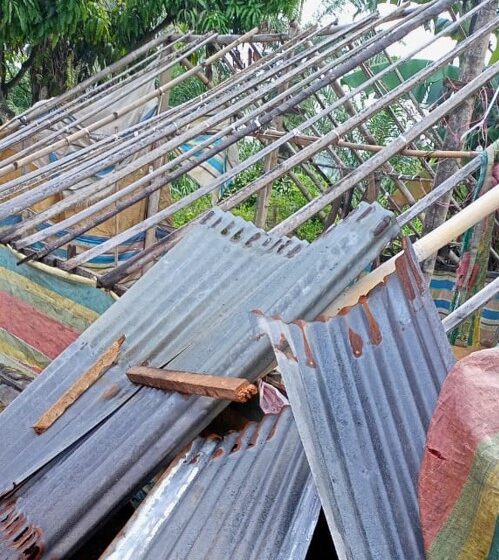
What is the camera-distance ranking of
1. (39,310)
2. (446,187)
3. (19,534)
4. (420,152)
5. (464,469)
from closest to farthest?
(464,469) → (19,534) → (446,187) → (39,310) → (420,152)

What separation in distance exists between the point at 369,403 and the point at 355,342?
0.15 metres

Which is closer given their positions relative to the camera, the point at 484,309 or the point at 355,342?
the point at 355,342

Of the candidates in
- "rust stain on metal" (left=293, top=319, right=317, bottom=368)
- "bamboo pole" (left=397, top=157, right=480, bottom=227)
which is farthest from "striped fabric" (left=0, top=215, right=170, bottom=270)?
"rust stain on metal" (left=293, top=319, right=317, bottom=368)

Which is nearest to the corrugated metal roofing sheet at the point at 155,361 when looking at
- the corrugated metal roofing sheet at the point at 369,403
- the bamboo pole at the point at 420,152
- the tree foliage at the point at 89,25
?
the corrugated metal roofing sheet at the point at 369,403

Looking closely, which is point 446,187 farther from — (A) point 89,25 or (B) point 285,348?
(A) point 89,25

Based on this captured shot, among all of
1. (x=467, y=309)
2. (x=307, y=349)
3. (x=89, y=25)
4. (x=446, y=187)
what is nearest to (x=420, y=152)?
(x=446, y=187)

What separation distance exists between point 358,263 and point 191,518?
83 centimetres

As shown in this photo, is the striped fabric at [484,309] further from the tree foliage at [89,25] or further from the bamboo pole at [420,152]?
the tree foliage at [89,25]

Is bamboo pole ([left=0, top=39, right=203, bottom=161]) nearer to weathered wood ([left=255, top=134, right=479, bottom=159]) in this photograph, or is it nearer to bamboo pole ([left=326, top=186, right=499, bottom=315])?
weathered wood ([left=255, top=134, right=479, bottom=159])

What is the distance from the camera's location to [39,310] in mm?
3949

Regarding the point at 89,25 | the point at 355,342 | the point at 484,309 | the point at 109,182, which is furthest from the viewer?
the point at 89,25

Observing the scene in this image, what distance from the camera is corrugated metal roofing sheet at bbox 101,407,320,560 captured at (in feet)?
5.17

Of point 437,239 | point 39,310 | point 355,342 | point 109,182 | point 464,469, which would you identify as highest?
point 109,182

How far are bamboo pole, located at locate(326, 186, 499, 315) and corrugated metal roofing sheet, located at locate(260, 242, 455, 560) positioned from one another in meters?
0.20
